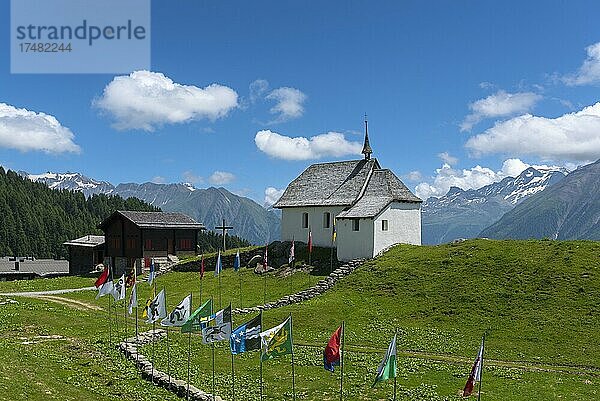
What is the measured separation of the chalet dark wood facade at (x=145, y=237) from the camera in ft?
270

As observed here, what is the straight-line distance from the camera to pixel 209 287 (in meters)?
59.9

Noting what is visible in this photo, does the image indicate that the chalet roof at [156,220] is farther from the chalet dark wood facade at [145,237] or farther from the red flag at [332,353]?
the red flag at [332,353]

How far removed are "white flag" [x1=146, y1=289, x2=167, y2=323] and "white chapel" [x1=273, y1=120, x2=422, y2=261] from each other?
98.9ft

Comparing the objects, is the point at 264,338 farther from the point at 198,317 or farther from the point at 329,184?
the point at 329,184

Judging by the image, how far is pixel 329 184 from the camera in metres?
73.6

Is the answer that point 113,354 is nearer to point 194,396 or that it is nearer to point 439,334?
point 194,396

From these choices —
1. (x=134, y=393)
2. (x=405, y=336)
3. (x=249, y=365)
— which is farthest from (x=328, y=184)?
(x=134, y=393)

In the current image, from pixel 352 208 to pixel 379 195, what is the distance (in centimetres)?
452

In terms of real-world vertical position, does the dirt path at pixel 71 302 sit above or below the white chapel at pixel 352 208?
below

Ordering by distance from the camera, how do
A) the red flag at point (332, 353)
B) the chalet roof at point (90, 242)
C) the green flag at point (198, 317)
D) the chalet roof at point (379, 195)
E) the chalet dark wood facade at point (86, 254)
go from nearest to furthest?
the red flag at point (332, 353)
the green flag at point (198, 317)
the chalet roof at point (379, 195)
the chalet dark wood facade at point (86, 254)
the chalet roof at point (90, 242)

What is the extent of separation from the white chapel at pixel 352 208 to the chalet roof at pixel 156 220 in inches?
738

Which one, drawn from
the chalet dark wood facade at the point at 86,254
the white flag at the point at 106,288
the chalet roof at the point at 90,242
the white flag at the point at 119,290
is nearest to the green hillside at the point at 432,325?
the white flag at the point at 119,290

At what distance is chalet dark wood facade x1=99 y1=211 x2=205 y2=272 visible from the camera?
82.4 meters

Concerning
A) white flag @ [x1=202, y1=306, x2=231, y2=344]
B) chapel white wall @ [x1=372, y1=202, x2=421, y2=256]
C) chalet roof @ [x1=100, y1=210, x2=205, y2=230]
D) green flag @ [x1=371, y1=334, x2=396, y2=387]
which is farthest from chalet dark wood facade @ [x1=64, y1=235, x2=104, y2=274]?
green flag @ [x1=371, y1=334, x2=396, y2=387]
